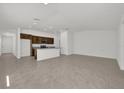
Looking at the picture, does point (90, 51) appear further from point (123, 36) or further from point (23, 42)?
point (23, 42)

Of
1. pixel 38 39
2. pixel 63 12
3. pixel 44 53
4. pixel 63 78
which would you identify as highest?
pixel 63 12

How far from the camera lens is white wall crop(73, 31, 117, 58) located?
643 centimetres

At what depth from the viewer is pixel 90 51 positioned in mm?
7746

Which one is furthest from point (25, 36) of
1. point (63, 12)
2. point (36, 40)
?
point (63, 12)

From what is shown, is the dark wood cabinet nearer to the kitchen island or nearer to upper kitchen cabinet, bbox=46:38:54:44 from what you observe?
upper kitchen cabinet, bbox=46:38:54:44

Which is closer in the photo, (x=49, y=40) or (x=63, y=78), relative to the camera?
(x=63, y=78)

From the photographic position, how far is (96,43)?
23.9 ft

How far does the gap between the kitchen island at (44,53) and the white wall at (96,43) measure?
2990 millimetres

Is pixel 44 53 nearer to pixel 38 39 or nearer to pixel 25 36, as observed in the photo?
pixel 25 36

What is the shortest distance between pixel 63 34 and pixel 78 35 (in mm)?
1784

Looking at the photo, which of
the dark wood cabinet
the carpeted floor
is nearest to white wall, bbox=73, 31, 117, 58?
the dark wood cabinet

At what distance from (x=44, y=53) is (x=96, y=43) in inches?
201

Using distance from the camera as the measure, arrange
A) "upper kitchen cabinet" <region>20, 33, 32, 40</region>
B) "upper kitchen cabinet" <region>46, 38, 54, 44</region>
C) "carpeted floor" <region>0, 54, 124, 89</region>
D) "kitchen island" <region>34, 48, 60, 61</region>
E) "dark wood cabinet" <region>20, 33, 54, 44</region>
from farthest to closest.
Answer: "upper kitchen cabinet" <region>46, 38, 54, 44</region> → "dark wood cabinet" <region>20, 33, 54, 44</region> → "upper kitchen cabinet" <region>20, 33, 32, 40</region> → "kitchen island" <region>34, 48, 60, 61</region> → "carpeted floor" <region>0, 54, 124, 89</region>

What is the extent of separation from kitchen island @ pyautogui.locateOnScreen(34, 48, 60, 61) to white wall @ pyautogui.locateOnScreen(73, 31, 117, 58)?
2990 mm
